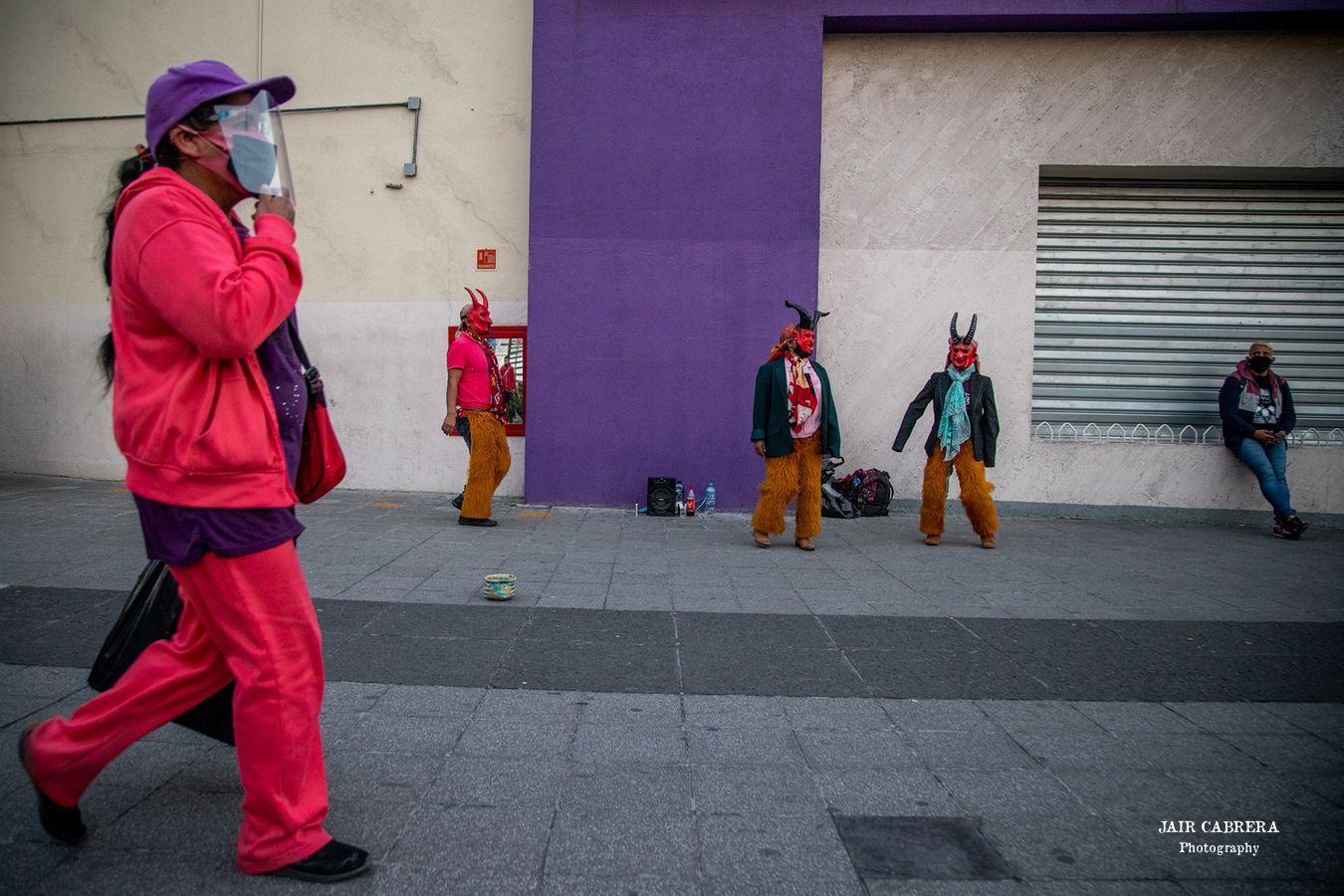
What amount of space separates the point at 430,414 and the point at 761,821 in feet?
28.7

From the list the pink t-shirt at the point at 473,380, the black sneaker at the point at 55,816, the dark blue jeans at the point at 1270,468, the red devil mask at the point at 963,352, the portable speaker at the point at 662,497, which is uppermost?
the red devil mask at the point at 963,352

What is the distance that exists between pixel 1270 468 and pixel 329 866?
407 inches

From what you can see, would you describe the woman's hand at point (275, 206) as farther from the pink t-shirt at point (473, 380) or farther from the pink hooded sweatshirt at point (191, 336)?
the pink t-shirt at point (473, 380)

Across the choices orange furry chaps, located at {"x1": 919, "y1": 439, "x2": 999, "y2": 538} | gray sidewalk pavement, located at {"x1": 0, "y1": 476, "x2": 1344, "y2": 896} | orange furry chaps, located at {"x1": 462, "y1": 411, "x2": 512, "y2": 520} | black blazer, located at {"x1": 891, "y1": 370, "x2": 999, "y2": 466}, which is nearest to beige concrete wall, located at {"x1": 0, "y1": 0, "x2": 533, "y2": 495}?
orange furry chaps, located at {"x1": 462, "y1": 411, "x2": 512, "y2": 520}

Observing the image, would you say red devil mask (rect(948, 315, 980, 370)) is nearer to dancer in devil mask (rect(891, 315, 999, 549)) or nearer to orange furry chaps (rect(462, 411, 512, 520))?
dancer in devil mask (rect(891, 315, 999, 549))

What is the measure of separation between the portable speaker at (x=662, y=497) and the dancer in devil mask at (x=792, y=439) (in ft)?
6.48

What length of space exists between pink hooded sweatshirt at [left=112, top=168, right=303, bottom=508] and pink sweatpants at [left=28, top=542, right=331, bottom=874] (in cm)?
22

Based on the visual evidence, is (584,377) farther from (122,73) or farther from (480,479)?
(122,73)

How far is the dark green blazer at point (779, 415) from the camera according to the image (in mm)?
7453

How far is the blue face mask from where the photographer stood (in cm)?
214

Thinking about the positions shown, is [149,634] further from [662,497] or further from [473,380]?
[662,497]

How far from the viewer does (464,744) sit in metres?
3.14

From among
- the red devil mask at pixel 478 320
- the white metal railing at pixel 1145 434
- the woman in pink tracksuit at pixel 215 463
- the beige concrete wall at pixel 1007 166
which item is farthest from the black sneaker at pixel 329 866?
the white metal railing at pixel 1145 434

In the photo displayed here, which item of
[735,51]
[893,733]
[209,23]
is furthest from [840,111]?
[893,733]
